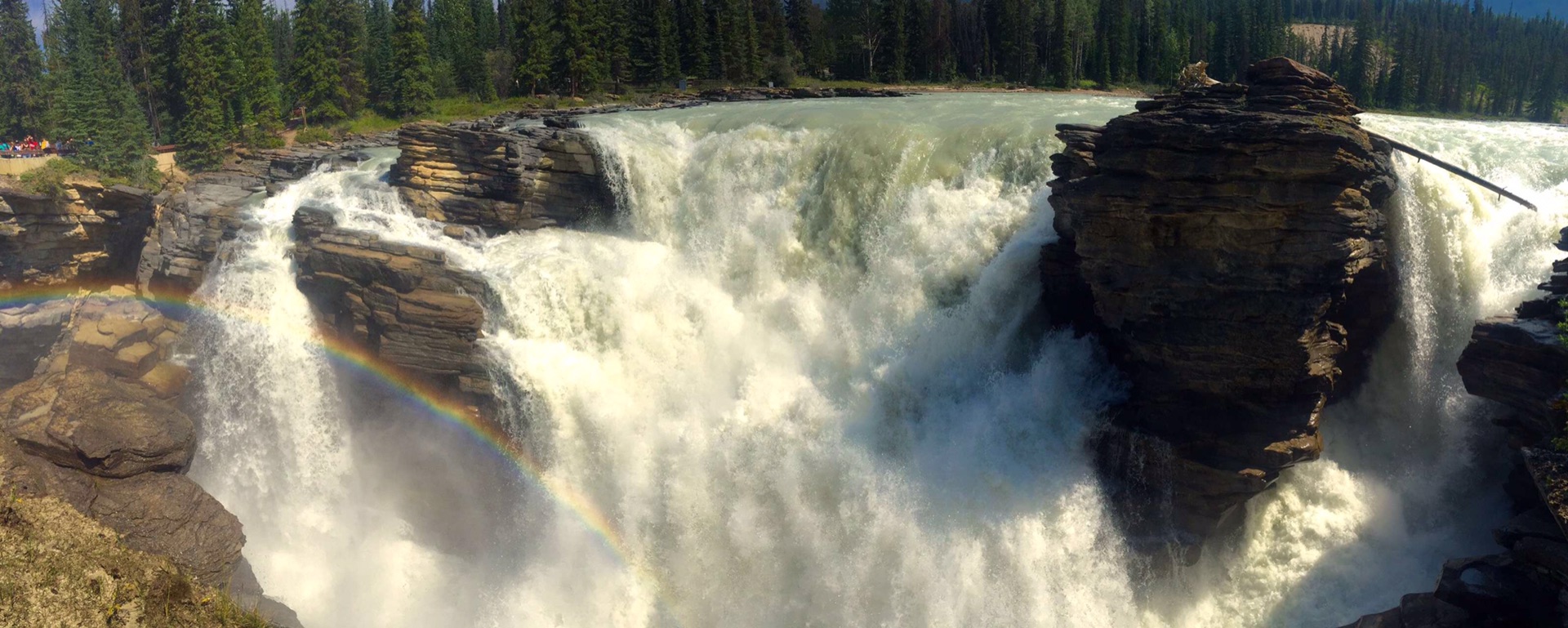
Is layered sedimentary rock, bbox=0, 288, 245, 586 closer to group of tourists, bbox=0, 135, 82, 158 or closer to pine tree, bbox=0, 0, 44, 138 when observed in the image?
group of tourists, bbox=0, 135, 82, 158

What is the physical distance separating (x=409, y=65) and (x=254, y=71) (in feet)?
24.8

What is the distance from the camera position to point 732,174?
21.3 m

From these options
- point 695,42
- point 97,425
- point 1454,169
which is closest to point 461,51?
point 695,42

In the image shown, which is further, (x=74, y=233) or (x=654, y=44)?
(x=654, y=44)

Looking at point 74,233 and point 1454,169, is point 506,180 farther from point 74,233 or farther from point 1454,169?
point 1454,169

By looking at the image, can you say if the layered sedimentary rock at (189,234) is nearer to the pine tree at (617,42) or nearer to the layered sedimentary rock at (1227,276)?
the layered sedimentary rock at (1227,276)

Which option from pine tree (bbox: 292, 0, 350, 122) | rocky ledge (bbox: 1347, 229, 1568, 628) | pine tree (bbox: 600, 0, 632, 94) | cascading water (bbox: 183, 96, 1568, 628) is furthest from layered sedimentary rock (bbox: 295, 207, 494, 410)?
pine tree (bbox: 600, 0, 632, 94)

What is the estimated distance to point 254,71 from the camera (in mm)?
39906

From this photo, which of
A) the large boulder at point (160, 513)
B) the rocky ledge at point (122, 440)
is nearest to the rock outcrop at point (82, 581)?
the rocky ledge at point (122, 440)

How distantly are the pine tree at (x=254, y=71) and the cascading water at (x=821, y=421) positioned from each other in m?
21.5

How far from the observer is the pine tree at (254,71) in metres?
38.2

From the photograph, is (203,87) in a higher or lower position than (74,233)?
higher

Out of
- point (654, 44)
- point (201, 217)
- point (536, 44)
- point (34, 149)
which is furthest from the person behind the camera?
point (654, 44)

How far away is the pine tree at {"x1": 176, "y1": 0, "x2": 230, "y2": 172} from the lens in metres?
33.6
